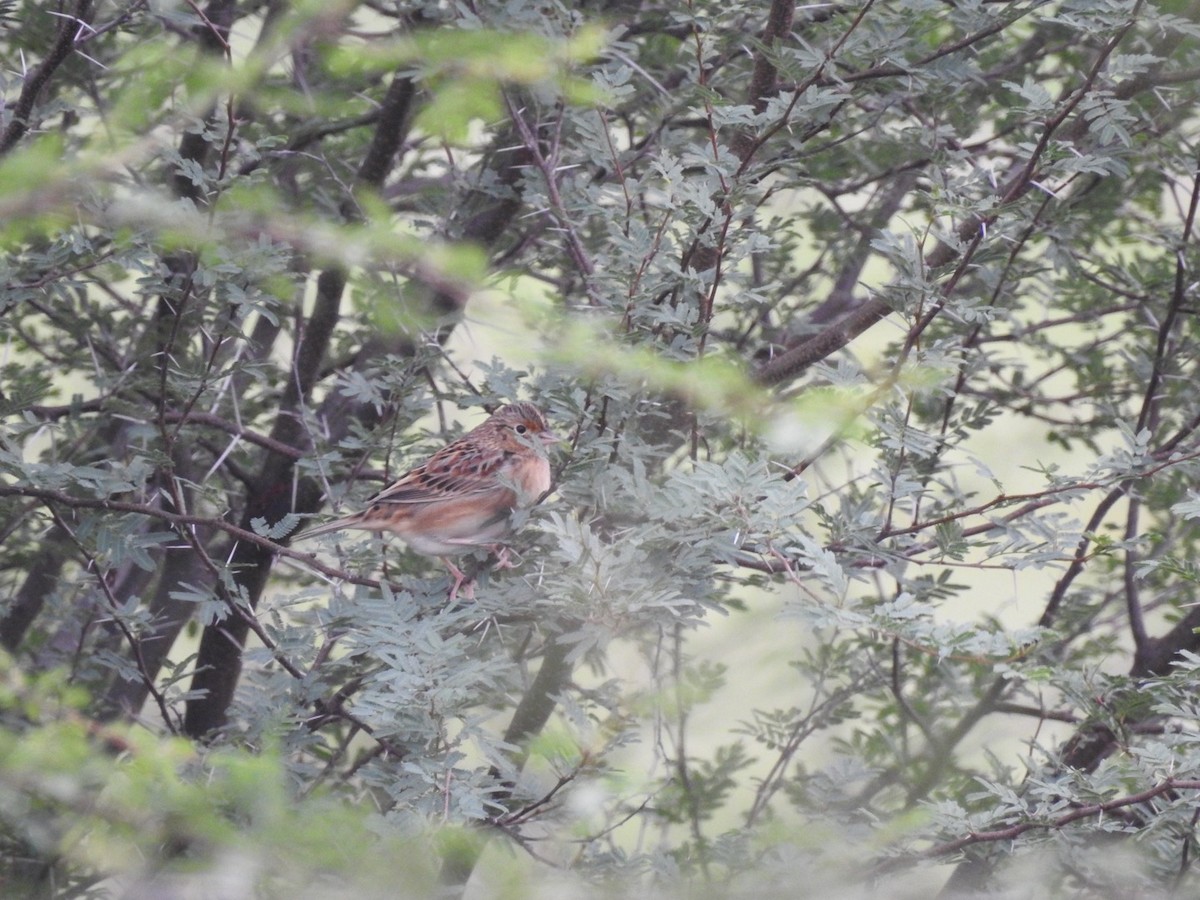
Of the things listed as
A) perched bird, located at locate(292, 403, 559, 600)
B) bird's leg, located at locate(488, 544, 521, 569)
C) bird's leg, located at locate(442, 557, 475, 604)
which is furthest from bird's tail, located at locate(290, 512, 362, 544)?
bird's leg, located at locate(488, 544, 521, 569)

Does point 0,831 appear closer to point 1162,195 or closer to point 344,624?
point 344,624

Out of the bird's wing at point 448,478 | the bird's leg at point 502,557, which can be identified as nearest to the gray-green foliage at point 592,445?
the bird's leg at point 502,557

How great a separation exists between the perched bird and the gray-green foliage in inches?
4.6

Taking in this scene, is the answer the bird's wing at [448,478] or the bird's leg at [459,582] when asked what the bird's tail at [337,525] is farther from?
the bird's leg at [459,582]

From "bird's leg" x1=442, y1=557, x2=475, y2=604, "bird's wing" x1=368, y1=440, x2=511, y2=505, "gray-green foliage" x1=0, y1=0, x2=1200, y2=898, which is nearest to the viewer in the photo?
"gray-green foliage" x1=0, y1=0, x2=1200, y2=898

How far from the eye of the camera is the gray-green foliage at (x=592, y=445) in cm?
261

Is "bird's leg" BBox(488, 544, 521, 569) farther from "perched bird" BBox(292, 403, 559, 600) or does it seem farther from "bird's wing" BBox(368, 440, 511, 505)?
"bird's wing" BBox(368, 440, 511, 505)

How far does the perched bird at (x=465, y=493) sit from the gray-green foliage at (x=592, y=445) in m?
0.12

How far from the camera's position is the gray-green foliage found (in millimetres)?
2607

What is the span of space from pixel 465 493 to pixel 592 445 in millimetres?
697

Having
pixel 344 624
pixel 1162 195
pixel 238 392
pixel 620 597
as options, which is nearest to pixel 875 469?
pixel 620 597

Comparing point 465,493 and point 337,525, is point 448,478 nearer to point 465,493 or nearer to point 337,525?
point 465,493

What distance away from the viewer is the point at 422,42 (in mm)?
2834

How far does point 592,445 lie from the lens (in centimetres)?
357
